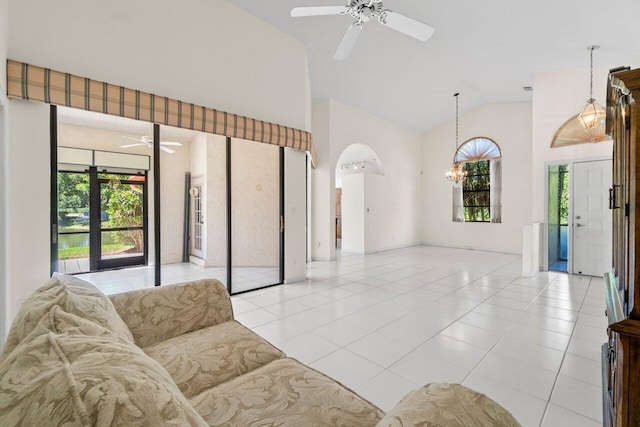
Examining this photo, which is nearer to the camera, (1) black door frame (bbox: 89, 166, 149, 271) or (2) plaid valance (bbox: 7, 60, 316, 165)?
(2) plaid valance (bbox: 7, 60, 316, 165)

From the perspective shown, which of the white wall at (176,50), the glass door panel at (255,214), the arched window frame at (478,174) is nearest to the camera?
the white wall at (176,50)

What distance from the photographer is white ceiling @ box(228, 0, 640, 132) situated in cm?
416

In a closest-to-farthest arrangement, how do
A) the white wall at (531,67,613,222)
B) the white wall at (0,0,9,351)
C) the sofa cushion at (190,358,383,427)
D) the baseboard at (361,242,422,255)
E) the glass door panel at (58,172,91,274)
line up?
1. the sofa cushion at (190,358,383,427)
2. the white wall at (0,0,9,351)
3. the glass door panel at (58,172,91,274)
4. the white wall at (531,67,613,222)
5. the baseboard at (361,242,422,255)

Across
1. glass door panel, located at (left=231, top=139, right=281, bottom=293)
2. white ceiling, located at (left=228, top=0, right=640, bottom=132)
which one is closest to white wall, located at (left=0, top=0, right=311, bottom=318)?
white ceiling, located at (left=228, top=0, right=640, bottom=132)

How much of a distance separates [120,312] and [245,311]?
6.72 feet

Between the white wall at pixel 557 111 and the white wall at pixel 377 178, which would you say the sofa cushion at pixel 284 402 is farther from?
the white wall at pixel 557 111

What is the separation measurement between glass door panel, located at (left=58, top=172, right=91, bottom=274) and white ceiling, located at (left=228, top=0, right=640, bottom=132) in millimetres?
3479

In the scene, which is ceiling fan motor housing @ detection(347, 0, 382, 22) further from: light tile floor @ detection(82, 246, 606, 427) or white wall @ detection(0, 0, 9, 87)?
light tile floor @ detection(82, 246, 606, 427)

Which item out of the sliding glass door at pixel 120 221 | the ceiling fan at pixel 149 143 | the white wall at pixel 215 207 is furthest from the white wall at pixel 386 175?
the sliding glass door at pixel 120 221

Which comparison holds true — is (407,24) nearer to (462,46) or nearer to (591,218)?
(462,46)

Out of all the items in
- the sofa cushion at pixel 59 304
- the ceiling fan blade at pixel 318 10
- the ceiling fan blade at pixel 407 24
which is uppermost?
the ceiling fan blade at pixel 318 10

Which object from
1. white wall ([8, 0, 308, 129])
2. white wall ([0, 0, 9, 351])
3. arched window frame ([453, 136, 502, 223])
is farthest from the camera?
arched window frame ([453, 136, 502, 223])

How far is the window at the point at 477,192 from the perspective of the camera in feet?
29.2

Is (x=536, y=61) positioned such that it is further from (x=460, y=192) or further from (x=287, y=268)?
(x=287, y=268)
